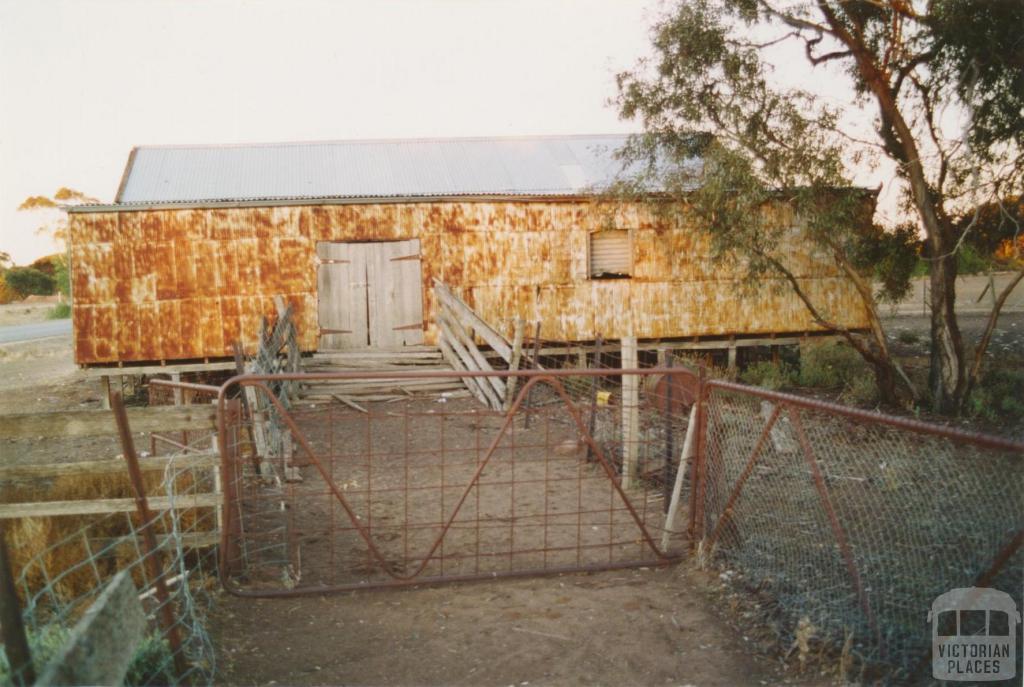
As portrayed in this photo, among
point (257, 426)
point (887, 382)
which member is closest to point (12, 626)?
point (257, 426)

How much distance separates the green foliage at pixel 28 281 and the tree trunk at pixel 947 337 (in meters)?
49.0

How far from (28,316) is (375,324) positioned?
→ 110 feet

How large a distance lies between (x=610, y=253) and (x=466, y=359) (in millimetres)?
4470

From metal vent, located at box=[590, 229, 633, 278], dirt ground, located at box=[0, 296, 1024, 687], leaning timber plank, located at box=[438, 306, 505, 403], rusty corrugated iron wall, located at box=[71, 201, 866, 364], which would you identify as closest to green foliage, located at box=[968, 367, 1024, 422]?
rusty corrugated iron wall, located at box=[71, 201, 866, 364]

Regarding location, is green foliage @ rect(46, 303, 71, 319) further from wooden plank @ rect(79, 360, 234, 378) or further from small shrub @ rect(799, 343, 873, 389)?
small shrub @ rect(799, 343, 873, 389)

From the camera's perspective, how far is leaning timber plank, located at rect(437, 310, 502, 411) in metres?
13.6

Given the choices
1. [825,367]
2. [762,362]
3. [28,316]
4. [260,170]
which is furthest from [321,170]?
[28,316]

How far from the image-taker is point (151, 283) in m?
16.1

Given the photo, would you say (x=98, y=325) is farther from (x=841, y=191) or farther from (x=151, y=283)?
(x=841, y=191)

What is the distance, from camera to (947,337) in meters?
15.4

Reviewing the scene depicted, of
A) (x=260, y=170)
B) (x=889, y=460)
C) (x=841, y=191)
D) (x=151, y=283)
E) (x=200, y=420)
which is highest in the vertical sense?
(x=260, y=170)

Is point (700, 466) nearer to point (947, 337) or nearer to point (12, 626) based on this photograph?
point (12, 626)

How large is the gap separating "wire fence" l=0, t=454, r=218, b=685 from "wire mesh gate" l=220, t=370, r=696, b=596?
334 mm

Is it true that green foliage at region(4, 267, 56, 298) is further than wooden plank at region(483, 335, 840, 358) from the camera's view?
Yes
